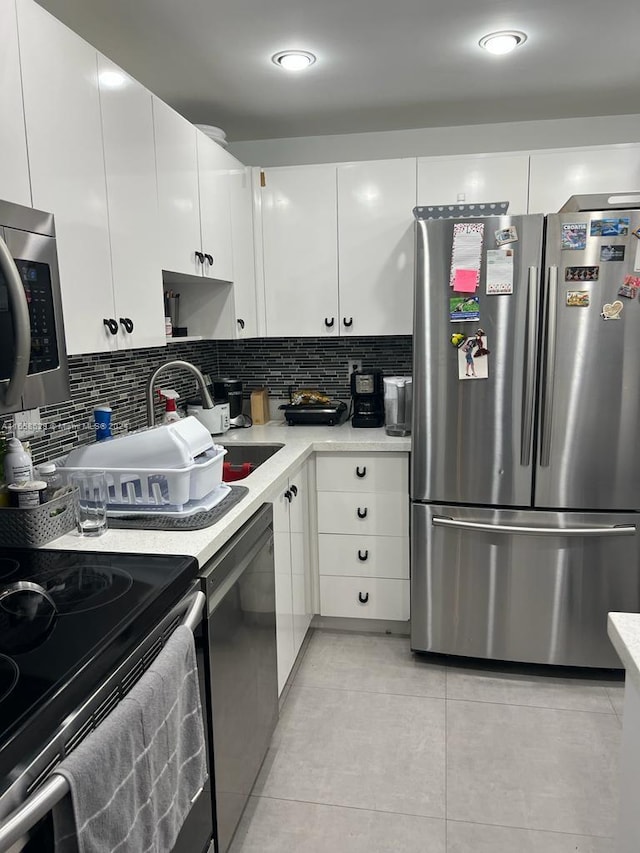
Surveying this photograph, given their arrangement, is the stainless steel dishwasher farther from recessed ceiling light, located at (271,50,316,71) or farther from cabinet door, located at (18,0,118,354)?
recessed ceiling light, located at (271,50,316,71)

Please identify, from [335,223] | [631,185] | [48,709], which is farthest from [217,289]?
[48,709]

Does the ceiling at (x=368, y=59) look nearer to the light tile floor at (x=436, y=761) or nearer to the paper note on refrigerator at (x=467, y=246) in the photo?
the paper note on refrigerator at (x=467, y=246)

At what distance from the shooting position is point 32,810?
0.78 meters

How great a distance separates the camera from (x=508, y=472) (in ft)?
7.80

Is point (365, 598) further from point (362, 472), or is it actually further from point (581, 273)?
point (581, 273)

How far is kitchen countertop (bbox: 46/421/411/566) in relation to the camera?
1486 mm

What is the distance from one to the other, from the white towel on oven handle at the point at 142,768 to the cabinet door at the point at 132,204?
3.46ft

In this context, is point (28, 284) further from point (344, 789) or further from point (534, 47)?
point (534, 47)

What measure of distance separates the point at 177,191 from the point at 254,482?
106 cm

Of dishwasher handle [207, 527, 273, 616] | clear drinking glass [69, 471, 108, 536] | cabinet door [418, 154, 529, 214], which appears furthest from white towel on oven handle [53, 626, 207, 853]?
cabinet door [418, 154, 529, 214]

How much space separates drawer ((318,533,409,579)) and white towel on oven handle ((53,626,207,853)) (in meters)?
1.56

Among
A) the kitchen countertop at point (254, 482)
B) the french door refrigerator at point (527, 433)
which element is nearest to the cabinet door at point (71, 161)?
the kitchen countertop at point (254, 482)

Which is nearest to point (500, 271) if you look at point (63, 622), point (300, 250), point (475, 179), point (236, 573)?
point (475, 179)

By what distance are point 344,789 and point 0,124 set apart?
2.03 m
